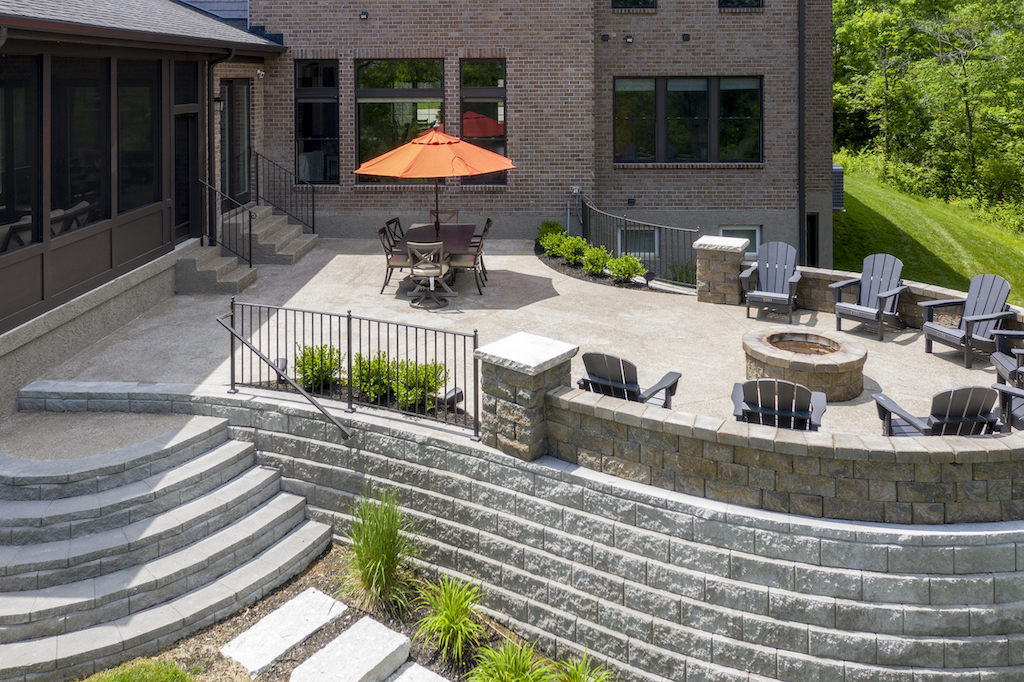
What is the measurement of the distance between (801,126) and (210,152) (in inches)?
453

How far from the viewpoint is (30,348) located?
32.6 feet

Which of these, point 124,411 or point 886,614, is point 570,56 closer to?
point 124,411

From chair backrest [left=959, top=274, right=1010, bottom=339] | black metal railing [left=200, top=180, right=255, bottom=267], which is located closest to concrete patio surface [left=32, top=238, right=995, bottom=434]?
chair backrest [left=959, top=274, right=1010, bottom=339]

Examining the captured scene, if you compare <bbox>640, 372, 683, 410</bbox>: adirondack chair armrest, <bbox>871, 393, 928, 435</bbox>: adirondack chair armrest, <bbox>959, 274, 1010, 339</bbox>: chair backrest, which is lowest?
<bbox>871, 393, 928, 435</bbox>: adirondack chair armrest

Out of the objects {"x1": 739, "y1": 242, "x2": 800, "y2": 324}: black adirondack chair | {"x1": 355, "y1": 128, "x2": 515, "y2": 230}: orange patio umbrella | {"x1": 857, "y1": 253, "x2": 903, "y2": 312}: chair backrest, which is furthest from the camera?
{"x1": 355, "y1": 128, "x2": 515, "y2": 230}: orange patio umbrella

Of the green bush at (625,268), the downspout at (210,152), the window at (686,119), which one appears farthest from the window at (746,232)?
the downspout at (210,152)

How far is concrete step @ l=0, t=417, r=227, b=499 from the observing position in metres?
8.05

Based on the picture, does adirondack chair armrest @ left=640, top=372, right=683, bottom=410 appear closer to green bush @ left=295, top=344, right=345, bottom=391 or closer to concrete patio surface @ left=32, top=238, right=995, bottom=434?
concrete patio surface @ left=32, top=238, right=995, bottom=434

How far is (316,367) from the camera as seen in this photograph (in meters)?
9.59

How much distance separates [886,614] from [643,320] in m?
6.25

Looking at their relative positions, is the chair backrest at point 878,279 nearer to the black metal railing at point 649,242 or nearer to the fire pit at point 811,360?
the fire pit at point 811,360

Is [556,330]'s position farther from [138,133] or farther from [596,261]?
[138,133]

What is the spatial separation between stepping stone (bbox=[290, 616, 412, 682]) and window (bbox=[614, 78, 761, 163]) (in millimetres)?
13707

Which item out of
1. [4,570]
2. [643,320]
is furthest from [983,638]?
[4,570]
